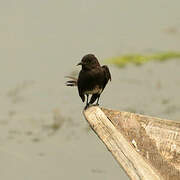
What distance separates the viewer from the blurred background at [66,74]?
7.18m

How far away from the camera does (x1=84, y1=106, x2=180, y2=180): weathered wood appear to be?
3586 mm

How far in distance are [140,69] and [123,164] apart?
19.0 ft

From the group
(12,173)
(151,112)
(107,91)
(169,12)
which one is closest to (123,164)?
(12,173)

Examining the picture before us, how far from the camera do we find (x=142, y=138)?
386cm

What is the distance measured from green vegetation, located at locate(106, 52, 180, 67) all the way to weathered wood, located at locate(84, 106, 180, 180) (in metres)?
5.32

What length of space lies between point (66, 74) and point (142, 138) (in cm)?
510

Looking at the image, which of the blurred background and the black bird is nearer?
the black bird

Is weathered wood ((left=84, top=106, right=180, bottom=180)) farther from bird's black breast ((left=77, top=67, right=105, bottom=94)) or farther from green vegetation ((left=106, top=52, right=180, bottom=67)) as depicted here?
green vegetation ((left=106, top=52, right=180, bottom=67))

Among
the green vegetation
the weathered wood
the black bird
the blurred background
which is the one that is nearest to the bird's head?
the black bird

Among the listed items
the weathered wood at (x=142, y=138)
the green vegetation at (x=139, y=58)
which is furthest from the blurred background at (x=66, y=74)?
the weathered wood at (x=142, y=138)

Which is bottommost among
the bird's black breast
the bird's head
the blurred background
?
the blurred background

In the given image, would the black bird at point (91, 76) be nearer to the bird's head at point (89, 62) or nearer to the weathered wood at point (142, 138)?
the bird's head at point (89, 62)

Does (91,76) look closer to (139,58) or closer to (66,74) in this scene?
(66,74)

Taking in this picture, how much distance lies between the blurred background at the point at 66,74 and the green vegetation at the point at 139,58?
0.13 metres
